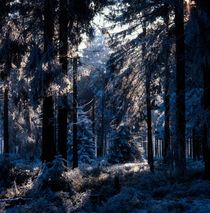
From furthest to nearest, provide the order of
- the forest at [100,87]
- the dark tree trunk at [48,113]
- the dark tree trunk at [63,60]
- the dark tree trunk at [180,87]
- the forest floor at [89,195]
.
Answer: the dark tree trunk at [180,87] → the dark tree trunk at [63,60] → the dark tree trunk at [48,113] → the forest at [100,87] → the forest floor at [89,195]

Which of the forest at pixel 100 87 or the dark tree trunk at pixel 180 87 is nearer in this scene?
the forest at pixel 100 87

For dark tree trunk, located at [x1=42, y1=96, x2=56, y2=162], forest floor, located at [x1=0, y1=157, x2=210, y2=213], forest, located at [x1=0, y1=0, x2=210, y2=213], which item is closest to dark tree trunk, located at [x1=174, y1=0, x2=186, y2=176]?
forest, located at [x1=0, y1=0, x2=210, y2=213]

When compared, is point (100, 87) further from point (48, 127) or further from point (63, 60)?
point (48, 127)

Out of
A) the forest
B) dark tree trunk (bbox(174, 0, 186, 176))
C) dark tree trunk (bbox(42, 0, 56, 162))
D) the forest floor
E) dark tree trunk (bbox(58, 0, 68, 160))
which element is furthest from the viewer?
dark tree trunk (bbox(174, 0, 186, 176))

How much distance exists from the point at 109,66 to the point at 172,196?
23.9ft

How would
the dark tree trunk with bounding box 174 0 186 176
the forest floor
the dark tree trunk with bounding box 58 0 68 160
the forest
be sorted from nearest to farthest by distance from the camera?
the forest floor < the forest < the dark tree trunk with bounding box 58 0 68 160 < the dark tree trunk with bounding box 174 0 186 176

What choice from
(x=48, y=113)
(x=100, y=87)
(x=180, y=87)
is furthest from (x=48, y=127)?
(x=180, y=87)

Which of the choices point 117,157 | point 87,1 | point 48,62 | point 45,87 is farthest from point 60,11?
point 117,157

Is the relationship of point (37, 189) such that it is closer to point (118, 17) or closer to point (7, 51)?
point (7, 51)

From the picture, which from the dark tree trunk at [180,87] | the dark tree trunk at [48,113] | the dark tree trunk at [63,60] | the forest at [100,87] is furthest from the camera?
the dark tree trunk at [180,87]

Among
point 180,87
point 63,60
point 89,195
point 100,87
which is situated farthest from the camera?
point 100,87

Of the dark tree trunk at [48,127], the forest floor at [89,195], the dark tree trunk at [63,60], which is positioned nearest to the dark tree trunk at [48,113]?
the dark tree trunk at [48,127]

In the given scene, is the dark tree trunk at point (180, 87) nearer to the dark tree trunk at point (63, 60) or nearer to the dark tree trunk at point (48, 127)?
the dark tree trunk at point (63, 60)

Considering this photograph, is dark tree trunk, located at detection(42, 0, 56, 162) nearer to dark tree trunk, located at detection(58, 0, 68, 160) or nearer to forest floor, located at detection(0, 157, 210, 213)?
dark tree trunk, located at detection(58, 0, 68, 160)
